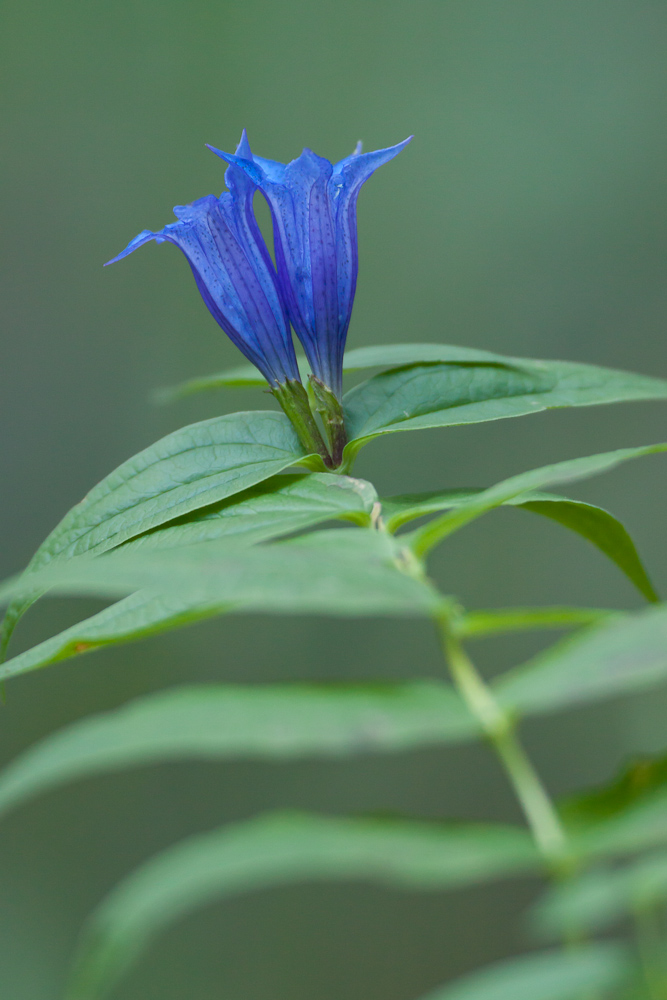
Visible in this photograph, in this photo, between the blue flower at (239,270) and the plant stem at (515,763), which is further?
the blue flower at (239,270)

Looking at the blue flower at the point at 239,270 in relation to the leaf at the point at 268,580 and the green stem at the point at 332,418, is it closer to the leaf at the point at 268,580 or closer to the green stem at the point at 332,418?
the green stem at the point at 332,418

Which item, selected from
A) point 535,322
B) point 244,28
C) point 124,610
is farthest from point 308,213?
point 244,28

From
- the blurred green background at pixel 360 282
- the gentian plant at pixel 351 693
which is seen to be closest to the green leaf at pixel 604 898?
the gentian plant at pixel 351 693

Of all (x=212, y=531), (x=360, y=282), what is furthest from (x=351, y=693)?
→ (x=360, y=282)

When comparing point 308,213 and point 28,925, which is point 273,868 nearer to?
point 308,213

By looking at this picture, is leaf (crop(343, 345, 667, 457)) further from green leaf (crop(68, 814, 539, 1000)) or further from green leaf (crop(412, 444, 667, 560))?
green leaf (crop(68, 814, 539, 1000))

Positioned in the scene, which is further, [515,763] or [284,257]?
[284,257]

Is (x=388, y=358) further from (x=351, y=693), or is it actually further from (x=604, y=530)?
(x=351, y=693)
